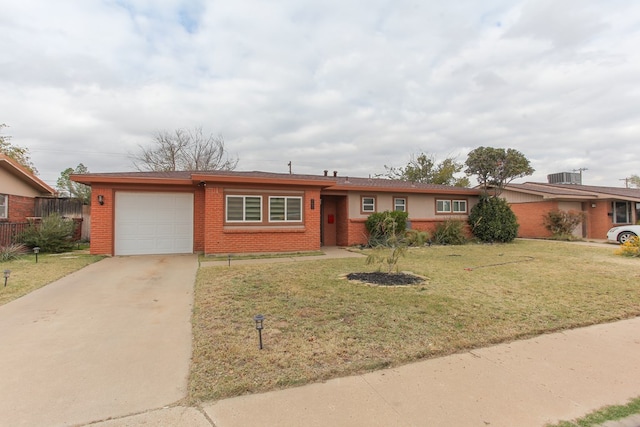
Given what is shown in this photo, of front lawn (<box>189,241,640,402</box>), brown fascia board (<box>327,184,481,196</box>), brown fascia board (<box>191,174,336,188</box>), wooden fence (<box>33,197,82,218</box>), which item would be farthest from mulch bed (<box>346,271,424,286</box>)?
wooden fence (<box>33,197,82,218</box>)

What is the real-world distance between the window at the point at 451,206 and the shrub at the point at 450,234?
3.15 feet

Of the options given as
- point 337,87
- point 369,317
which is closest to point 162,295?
point 369,317

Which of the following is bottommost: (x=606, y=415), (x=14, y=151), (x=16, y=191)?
(x=606, y=415)

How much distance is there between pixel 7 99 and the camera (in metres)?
A: 14.5

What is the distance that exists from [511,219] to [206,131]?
23.6 m

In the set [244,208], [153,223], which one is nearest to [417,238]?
[244,208]

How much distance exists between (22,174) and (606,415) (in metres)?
18.5

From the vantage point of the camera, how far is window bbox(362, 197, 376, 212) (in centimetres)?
1444

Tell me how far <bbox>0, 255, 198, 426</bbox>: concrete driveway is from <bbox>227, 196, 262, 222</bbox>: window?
4.97 m

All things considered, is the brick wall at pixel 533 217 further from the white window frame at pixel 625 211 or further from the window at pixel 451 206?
the window at pixel 451 206

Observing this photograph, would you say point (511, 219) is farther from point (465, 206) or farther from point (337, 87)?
point (337, 87)

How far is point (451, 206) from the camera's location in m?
16.3

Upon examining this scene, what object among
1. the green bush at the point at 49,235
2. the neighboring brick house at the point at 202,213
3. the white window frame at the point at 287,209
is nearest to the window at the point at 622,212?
the neighboring brick house at the point at 202,213

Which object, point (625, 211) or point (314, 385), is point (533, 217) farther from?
point (314, 385)
